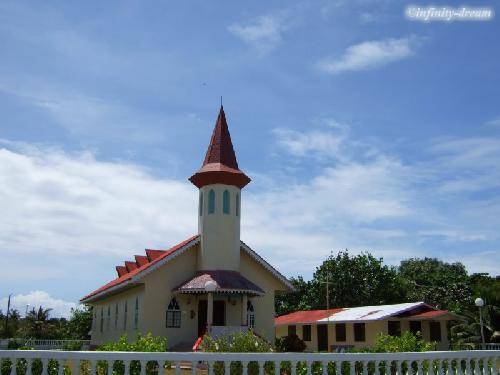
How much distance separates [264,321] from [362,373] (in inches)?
825

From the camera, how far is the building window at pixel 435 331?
37.1 m

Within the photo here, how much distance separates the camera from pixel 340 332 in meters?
40.0

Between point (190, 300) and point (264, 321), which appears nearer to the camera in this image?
point (190, 300)

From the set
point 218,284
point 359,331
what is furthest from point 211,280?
point 359,331

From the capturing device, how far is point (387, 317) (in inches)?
1367

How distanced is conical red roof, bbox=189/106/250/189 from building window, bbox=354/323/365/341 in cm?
1583

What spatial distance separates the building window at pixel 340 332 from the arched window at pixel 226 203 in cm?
1656

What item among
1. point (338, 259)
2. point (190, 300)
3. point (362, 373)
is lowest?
point (362, 373)

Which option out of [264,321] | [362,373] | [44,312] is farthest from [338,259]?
[362,373]

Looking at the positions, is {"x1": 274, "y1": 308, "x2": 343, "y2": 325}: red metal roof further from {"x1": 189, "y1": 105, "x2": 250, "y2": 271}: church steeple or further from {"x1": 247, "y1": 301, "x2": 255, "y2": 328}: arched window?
{"x1": 189, "y1": 105, "x2": 250, "y2": 271}: church steeple

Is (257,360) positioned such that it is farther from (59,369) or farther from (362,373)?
(59,369)

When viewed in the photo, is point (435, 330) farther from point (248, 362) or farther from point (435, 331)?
point (248, 362)

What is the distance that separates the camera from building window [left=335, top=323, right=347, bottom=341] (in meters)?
39.6

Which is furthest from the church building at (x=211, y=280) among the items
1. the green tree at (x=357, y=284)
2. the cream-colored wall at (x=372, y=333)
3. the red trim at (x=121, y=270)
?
the green tree at (x=357, y=284)
